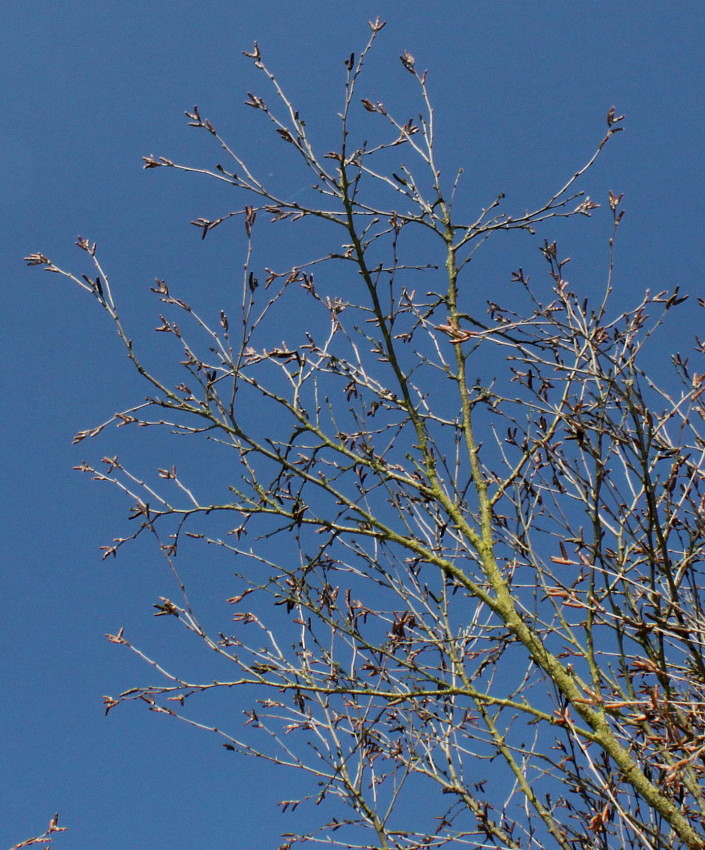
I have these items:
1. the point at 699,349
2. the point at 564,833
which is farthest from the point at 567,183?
the point at 564,833

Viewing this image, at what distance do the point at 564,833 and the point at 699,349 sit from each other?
8.30 ft

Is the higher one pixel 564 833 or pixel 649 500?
pixel 649 500

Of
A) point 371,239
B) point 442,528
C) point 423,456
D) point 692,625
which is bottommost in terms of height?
point 692,625

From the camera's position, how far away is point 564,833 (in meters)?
3.55

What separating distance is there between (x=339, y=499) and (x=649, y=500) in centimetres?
158

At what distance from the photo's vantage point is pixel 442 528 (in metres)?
4.14

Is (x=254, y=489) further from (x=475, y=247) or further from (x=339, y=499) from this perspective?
(x=475, y=247)

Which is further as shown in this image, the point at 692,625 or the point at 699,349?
the point at 699,349

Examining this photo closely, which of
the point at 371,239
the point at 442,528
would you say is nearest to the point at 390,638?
the point at 442,528

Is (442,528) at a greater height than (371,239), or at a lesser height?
lesser

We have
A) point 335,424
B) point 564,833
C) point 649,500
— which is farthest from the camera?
point 335,424

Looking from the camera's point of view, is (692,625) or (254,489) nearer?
(692,625)

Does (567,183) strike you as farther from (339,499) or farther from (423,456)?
(339,499)

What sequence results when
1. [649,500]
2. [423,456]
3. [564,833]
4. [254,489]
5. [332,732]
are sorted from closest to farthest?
1. [649,500]
2. [564,833]
3. [254,489]
4. [423,456]
5. [332,732]
